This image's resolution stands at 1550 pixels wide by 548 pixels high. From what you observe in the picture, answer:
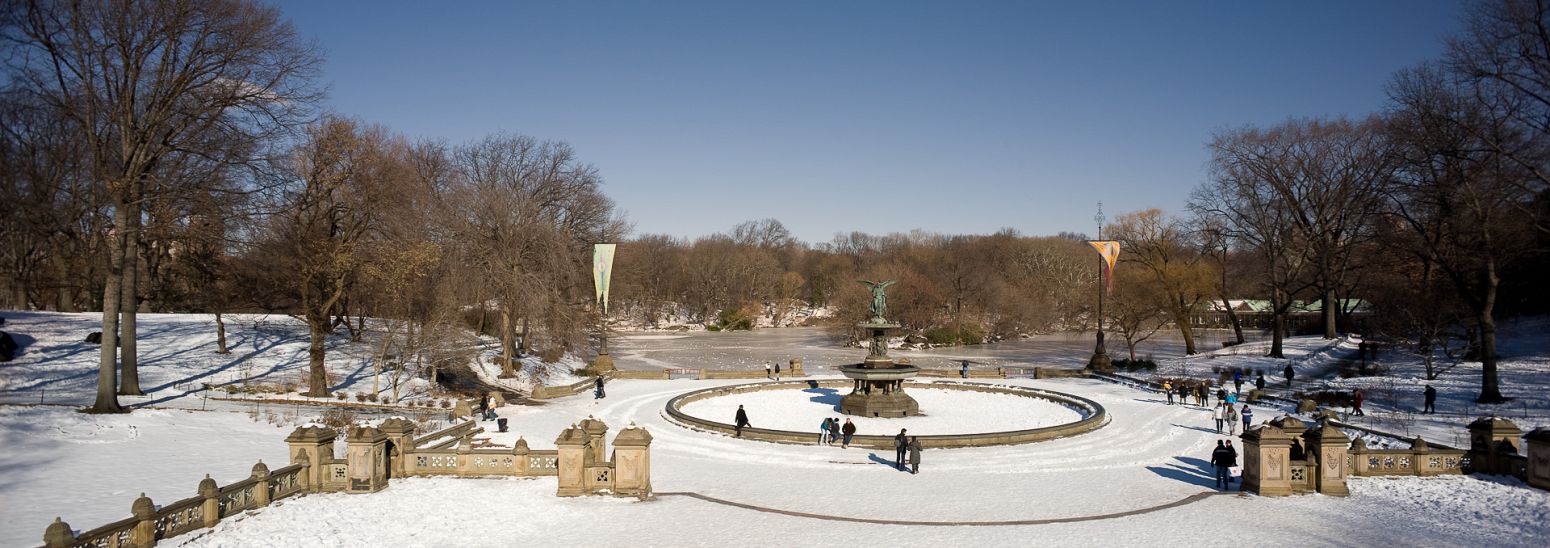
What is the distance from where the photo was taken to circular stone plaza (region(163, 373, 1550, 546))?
578 inches

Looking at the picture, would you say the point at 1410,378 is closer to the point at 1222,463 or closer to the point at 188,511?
the point at 1222,463

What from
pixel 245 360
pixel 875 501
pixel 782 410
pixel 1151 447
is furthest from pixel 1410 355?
pixel 245 360

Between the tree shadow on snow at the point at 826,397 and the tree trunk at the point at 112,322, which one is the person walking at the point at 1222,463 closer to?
the tree shadow on snow at the point at 826,397

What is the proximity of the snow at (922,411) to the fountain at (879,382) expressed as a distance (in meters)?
0.51

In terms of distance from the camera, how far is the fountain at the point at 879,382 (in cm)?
2953

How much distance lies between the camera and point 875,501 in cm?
1764

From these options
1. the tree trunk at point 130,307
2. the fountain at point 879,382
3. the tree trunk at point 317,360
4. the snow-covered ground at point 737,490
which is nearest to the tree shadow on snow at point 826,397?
the fountain at point 879,382

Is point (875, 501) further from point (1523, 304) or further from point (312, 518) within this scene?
point (1523, 304)

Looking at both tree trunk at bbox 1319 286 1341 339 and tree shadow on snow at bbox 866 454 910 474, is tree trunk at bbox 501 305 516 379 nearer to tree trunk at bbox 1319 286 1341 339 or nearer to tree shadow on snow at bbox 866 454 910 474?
tree shadow on snow at bbox 866 454 910 474

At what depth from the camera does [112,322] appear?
23391mm

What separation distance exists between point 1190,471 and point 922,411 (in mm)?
11339

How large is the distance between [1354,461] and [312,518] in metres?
22.4

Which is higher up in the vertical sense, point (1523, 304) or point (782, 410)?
point (1523, 304)

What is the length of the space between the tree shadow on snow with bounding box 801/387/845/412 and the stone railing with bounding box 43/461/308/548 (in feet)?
63.9
